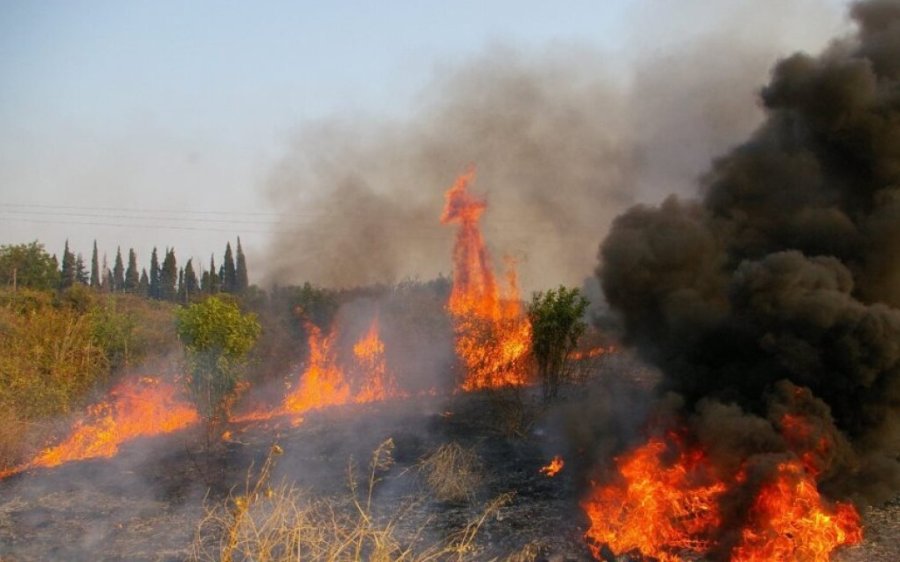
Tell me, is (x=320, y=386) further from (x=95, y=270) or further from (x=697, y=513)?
(x=95, y=270)

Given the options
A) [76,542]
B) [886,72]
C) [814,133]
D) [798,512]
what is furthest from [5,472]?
[886,72]

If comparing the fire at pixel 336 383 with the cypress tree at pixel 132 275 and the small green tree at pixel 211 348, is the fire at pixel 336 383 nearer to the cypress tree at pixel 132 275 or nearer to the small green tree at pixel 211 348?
the small green tree at pixel 211 348

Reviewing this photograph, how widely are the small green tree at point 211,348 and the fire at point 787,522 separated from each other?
1379 centimetres

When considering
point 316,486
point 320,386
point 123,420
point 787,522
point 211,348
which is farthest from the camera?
point 320,386

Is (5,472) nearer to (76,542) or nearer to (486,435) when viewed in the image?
(76,542)

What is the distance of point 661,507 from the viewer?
1031 centimetres

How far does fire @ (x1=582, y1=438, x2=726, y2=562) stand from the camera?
A: 10047mm

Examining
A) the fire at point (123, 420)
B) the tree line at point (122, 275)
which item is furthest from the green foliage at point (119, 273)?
the fire at point (123, 420)

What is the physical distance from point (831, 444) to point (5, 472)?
57.6 feet

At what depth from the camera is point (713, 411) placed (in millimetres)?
10102

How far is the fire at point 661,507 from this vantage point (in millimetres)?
10047

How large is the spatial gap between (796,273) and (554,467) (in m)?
6.49

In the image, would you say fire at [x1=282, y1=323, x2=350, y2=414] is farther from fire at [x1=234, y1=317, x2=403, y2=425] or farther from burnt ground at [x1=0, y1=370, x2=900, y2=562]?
burnt ground at [x1=0, y1=370, x2=900, y2=562]

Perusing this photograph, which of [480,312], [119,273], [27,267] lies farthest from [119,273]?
[480,312]
